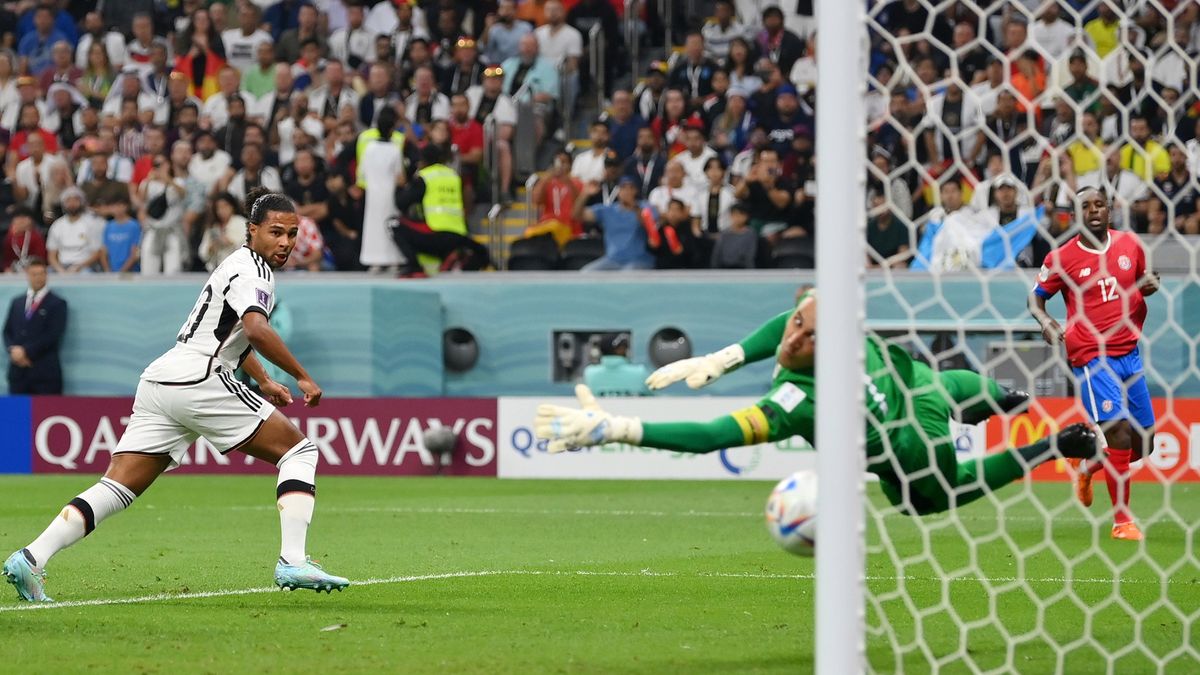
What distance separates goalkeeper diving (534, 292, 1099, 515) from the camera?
5910mm

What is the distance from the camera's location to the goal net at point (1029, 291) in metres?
6.51

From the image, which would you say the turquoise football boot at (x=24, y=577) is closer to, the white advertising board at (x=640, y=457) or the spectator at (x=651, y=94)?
the white advertising board at (x=640, y=457)

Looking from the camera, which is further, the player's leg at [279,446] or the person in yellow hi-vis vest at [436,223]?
the person in yellow hi-vis vest at [436,223]

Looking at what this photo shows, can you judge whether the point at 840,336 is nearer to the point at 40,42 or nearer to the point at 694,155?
the point at 694,155

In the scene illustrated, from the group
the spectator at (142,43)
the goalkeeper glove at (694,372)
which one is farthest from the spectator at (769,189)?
the goalkeeper glove at (694,372)

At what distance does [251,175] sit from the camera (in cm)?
2012

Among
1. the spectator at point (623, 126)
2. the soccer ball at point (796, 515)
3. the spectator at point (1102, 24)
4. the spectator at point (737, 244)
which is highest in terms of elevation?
the spectator at point (1102, 24)

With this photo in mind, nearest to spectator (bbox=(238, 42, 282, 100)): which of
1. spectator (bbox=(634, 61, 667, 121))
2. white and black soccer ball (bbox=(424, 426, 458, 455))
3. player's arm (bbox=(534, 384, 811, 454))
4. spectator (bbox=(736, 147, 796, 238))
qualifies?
spectator (bbox=(634, 61, 667, 121))

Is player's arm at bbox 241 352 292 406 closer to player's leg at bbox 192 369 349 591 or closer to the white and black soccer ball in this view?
player's leg at bbox 192 369 349 591

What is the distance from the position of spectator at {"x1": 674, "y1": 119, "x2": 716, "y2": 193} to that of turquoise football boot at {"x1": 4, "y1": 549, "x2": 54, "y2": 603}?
11790 mm

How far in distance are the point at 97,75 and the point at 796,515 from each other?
18.6 metres

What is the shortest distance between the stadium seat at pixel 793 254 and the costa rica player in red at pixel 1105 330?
738 cm

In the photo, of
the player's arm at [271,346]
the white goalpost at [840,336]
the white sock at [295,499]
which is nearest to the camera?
the white goalpost at [840,336]

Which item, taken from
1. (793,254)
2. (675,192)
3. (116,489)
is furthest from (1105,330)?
(675,192)
